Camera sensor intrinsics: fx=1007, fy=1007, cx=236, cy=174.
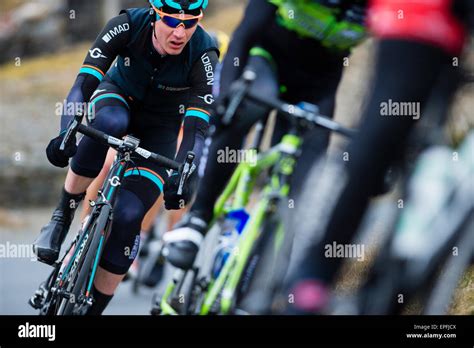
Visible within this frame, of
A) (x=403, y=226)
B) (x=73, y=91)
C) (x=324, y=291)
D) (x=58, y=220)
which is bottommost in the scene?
(x=324, y=291)

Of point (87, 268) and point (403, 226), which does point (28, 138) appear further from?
point (403, 226)

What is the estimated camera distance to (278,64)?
16.7ft

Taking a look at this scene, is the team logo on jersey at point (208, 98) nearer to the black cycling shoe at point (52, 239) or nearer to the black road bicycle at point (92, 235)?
the black road bicycle at point (92, 235)

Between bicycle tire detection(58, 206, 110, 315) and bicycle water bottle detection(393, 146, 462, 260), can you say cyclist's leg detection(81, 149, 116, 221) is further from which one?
bicycle water bottle detection(393, 146, 462, 260)

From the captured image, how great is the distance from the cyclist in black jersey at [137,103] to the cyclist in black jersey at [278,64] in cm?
21

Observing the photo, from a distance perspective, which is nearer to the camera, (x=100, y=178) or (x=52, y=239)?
(x=52, y=239)

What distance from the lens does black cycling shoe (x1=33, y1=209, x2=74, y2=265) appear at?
5.23 meters

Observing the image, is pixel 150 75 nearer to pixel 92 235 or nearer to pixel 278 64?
pixel 278 64

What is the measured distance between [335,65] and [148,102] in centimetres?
100

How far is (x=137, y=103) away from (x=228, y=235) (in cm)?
85

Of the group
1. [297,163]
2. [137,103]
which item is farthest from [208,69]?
[297,163]

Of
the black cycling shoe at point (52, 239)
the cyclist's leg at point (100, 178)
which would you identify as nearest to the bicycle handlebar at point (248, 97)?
the cyclist's leg at point (100, 178)

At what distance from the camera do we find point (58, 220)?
5.37 metres
